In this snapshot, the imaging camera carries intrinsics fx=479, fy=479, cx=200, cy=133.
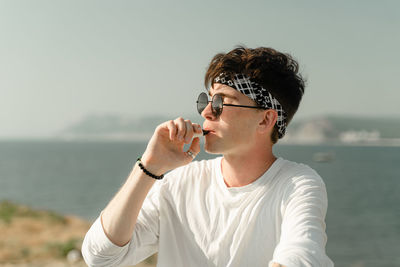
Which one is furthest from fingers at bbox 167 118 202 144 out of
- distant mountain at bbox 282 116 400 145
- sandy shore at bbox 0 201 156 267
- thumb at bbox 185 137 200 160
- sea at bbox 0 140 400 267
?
distant mountain at bbox 282 116 400 145

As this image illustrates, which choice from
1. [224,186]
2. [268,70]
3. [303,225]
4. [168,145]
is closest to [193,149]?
[168,145]

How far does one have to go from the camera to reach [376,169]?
84125mm

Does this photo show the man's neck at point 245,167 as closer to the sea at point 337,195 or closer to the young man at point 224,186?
the young man at point 224,186

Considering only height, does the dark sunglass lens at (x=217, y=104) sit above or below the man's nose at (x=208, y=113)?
above

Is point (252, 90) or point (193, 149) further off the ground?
point (252, 90)

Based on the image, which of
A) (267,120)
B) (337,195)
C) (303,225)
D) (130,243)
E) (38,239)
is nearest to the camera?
(303,225)

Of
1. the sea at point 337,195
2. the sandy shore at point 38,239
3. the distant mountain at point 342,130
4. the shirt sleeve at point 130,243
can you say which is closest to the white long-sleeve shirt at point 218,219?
the shirt sleeve at point 130,243

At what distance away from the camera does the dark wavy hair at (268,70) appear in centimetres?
242

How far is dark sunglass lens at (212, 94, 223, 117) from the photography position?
241cm

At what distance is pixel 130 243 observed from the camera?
7.71 ft

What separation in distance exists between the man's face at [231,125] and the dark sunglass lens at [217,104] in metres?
0.02

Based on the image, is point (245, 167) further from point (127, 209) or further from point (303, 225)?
point (127, 209)

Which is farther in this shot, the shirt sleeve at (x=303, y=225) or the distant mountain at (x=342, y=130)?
the distant mountain at (x=342, y=130)

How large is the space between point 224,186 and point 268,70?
63 cm
